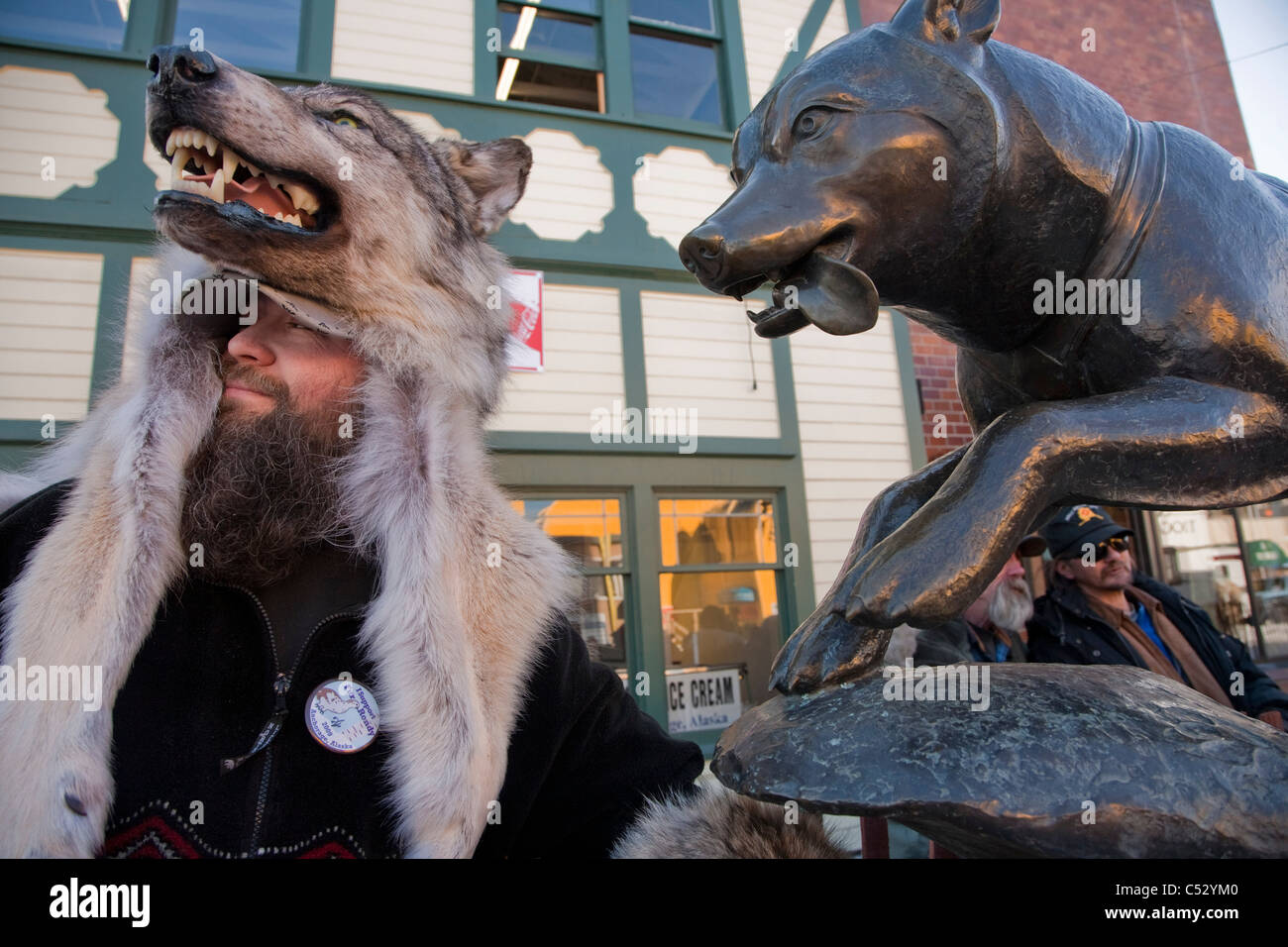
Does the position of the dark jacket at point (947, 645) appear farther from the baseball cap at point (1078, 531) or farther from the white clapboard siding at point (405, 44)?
the white clapboard siding at point (405, 44)

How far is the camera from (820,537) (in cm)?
557

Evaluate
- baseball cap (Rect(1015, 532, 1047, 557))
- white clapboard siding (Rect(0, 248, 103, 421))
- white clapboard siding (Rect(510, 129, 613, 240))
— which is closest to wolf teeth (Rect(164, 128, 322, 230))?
baseball cap (Rect(1015, 532, 1047, 557))

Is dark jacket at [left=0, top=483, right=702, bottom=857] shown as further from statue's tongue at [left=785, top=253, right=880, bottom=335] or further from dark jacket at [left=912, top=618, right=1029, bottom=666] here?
dark jacket at [left=912, top=618, right=1029, bottom=666]

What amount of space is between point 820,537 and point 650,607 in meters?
1.38

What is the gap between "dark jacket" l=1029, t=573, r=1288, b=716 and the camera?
2.53 metres

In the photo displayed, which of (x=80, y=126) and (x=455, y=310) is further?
(x=80, y=126)

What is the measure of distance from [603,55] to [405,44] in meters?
1.48

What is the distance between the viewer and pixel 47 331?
14.7 ft

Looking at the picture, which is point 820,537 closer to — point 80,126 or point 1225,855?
point 1225,855

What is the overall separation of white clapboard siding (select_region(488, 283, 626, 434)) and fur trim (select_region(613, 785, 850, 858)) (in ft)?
13.1

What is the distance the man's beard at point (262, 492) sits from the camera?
1336 millimetres

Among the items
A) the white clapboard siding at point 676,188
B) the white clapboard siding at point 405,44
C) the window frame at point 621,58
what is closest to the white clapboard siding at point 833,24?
the window frame at point 621,58

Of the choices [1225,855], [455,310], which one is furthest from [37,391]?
[1225,855]
